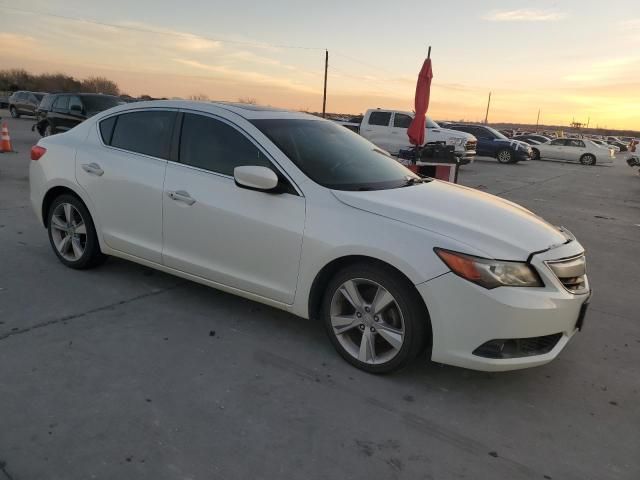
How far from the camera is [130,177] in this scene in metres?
4.18

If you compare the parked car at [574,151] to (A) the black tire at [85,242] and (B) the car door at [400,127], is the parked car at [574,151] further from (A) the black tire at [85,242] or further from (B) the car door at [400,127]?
(A) the black tire at [85,242]

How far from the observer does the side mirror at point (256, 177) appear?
3.41 metres

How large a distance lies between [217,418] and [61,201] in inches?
118

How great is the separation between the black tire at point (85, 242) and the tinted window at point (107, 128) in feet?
1.95

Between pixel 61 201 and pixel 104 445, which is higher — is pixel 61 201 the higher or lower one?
the higher one

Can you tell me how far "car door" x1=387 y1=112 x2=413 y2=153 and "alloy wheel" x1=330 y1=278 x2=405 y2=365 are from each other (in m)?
15.1

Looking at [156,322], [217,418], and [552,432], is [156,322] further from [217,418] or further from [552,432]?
[552,432]

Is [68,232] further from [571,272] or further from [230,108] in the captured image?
[571,272]

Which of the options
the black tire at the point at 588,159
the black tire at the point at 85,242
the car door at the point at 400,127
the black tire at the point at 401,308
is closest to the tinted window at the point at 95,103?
the car door at the point at 400,127

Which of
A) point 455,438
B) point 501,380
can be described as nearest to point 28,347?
point 455,438

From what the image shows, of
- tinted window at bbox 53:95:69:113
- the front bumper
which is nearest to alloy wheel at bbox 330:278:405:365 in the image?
the front bumper

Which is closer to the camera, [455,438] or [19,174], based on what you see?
[455,438]

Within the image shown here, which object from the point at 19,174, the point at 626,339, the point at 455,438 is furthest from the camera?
the point at 19,174

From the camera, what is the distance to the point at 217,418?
2723 mm
